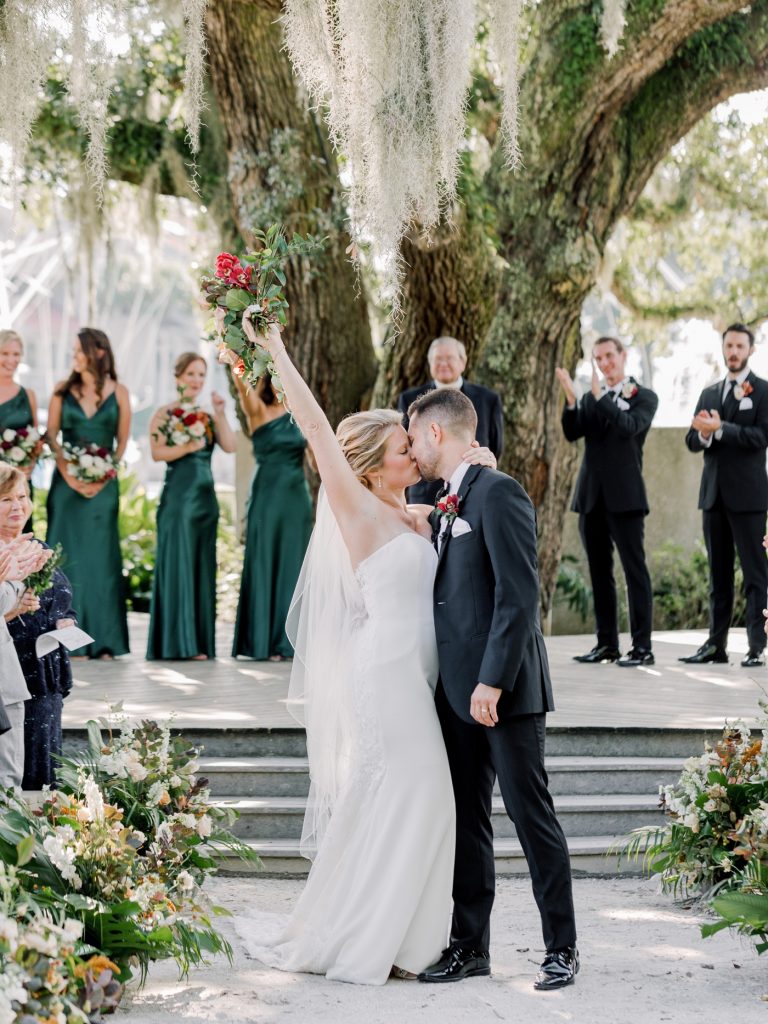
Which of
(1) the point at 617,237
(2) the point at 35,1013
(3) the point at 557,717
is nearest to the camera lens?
(2) the point at 35,1013

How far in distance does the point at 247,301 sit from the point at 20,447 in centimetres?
450

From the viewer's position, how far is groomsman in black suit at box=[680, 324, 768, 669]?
859 centimetres

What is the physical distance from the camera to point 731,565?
29.3 ft

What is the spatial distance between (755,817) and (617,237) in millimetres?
10727

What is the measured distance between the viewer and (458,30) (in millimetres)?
6352

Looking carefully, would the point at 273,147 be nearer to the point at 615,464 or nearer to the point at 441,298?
the point at 441,298

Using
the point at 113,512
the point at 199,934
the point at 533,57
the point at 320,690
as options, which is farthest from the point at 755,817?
the point at 533,57

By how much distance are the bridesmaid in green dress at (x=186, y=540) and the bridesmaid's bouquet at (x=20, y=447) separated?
767 millimetres

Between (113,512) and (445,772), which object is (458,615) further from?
(113,512)

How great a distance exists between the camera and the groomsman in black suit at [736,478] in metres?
8.59

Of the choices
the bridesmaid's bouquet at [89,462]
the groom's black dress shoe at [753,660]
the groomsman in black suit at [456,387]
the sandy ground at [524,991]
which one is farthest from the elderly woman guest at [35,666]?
the groom's black dress shoe at [753,660]

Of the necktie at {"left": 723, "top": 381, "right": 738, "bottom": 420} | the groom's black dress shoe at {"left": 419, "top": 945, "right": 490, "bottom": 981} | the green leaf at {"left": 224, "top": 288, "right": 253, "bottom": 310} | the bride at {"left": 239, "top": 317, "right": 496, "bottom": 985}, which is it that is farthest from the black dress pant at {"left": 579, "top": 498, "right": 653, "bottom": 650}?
the green leaf at {"left": 224, "top": 288, "right": 253, "bottom": 310}

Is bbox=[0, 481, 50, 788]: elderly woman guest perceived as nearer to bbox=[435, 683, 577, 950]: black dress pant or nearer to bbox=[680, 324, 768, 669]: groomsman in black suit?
bbox=[435, 683, 577, 950]: black dress pant

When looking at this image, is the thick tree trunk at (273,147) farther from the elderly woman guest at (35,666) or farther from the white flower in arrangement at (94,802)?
the white flower in arrangement at (94,802)
